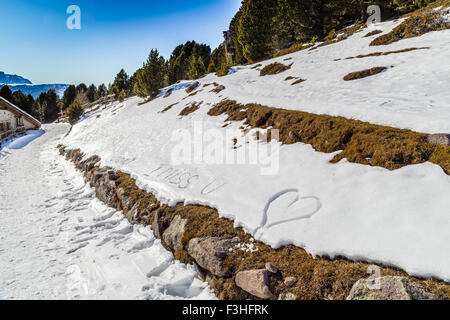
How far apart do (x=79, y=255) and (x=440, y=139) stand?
938cm

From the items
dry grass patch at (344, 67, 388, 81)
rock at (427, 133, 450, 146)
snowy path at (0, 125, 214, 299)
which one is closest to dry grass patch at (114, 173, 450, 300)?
snowy path at (0, 125, 214, 299)

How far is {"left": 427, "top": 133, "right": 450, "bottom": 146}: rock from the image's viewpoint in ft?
15.2

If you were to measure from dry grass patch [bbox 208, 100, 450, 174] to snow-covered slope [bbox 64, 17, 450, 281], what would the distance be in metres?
0.27

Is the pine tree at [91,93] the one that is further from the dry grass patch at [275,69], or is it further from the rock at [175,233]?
the rock at [175,233]

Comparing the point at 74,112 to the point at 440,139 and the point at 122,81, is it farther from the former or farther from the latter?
the point at 440,139

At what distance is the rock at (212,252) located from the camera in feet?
14.5

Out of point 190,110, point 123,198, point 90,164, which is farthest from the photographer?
point 190,110

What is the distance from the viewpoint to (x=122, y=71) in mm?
70062

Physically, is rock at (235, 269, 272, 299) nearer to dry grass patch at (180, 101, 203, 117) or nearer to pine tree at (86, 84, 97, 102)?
dry grass patch at (180, 101, 203, 117)

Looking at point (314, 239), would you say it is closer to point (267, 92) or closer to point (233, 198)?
point (233, 198)

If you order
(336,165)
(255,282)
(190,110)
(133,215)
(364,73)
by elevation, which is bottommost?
(255,282)

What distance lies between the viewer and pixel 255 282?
3822 millimetres

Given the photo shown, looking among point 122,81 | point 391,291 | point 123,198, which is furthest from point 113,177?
point 122,81
